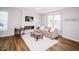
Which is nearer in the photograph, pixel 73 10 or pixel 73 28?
pixel 73 10

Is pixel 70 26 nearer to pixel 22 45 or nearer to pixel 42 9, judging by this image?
pixel 42 9

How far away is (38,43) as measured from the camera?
2049 millimetres

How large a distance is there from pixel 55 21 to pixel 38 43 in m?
0.78

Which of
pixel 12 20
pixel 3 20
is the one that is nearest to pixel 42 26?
pixel 12 20

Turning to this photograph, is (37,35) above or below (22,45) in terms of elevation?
above

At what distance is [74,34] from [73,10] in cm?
64

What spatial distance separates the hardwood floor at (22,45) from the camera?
1.88m

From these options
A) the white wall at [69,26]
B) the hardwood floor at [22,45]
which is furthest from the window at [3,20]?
the white wall at [69,26]

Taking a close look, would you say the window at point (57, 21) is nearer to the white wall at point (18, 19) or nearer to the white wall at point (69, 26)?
the white wall at point (69, 26)

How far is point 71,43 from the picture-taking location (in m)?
1.94
